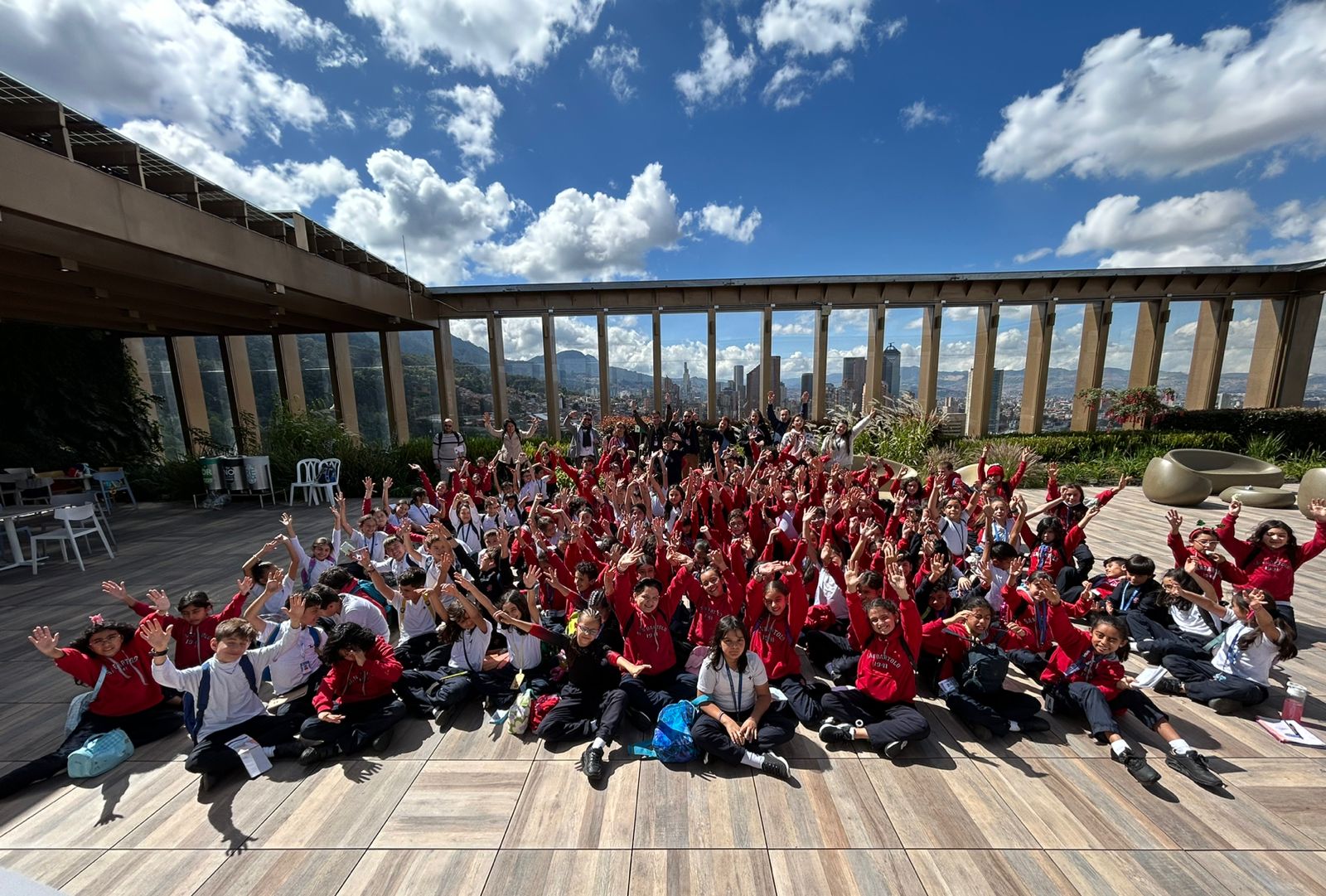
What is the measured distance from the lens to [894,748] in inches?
126

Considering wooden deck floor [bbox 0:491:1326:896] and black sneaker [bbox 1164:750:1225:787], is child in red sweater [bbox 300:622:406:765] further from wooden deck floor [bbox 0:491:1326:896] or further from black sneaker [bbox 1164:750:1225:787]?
black sneaker [bbox 1164:750:1225:787]

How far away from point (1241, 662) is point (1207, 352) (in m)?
16.5

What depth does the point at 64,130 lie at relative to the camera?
5.77 metres

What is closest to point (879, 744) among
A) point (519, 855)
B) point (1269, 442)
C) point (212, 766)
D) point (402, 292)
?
point (519, 855)

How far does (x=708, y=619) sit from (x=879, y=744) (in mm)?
1443

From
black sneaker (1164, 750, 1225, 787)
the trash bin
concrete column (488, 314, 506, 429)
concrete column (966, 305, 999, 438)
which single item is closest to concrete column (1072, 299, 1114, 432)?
concrete column (966, 305, 999, 438)

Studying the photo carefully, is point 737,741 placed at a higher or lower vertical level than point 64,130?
lower

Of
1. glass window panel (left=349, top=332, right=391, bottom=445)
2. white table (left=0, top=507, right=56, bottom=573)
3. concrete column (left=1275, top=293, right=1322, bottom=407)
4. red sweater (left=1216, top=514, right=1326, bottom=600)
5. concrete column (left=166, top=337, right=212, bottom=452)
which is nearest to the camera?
red sweater (left=1216, top=514, right=1326, bottom=600)

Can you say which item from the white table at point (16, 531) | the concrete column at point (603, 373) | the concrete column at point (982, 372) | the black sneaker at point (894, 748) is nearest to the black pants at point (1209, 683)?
the black sneaker at point (894, 748)

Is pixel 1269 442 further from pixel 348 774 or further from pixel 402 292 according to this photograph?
pixel 402 292

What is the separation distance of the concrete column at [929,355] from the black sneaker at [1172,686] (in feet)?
38.7

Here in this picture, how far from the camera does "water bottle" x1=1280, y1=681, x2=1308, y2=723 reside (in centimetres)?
333

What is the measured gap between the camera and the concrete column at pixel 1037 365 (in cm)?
1444

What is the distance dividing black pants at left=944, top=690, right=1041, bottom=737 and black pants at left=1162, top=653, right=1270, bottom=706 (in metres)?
1.26
